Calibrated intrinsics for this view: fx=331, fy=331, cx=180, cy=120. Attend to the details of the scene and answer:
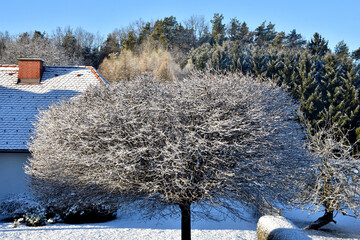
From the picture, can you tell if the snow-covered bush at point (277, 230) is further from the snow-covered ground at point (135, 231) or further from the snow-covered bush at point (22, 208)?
the snow-covered bush at point (22, 208)

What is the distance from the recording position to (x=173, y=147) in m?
6.80

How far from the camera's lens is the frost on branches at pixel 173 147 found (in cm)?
724

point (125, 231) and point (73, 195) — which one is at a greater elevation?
point (73, 195)

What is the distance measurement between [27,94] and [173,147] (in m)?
10.9

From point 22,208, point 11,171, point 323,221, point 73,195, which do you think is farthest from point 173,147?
point 323,221

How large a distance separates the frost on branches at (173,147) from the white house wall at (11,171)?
212 inches

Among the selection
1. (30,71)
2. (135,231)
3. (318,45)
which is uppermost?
(318,45)

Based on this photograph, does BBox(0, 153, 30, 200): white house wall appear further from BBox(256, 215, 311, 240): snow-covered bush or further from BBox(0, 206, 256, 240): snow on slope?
BBox(256, 215, 311, 240): snow-covered bush

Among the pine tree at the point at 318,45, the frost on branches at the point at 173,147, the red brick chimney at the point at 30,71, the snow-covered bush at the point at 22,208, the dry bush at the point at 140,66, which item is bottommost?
the snow-covered bush at the point at 22,208

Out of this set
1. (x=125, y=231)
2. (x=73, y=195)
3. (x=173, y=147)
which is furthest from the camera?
(x=125, y=231)

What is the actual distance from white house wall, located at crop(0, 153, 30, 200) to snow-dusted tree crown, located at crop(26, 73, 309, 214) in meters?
5.54

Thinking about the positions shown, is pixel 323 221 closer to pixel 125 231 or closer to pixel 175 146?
pixel 125 231

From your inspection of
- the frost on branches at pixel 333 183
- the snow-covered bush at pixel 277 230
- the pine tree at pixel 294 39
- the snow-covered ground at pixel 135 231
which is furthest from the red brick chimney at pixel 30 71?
the pine tree at pixel 294 39

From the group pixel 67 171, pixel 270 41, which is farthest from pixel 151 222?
pixel 270 41
